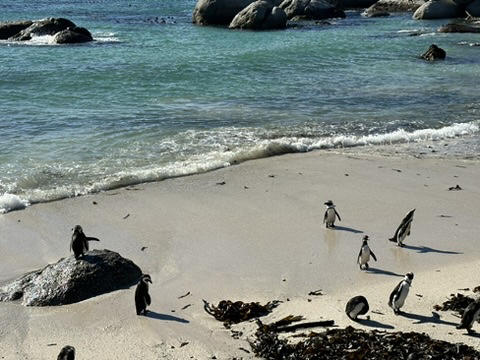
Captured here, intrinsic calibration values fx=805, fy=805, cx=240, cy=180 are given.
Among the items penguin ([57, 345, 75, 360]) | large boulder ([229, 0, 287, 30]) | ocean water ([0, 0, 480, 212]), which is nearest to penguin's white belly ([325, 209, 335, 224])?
ocean water ([0, 0, 480, 212])

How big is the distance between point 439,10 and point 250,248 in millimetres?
32937

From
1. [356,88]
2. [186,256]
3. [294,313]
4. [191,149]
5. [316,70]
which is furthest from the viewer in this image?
[316,70]

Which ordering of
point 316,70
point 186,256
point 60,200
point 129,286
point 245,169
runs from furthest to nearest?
point 316,70 → point 245,169 → point 60,200 → point 186,256 → point 129,286

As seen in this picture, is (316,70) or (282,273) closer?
(282,273)

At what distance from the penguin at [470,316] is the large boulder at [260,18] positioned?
30301mm

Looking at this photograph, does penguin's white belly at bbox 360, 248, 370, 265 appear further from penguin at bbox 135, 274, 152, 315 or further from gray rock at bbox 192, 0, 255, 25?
gray rock at bbox 192, 0, 255, 25

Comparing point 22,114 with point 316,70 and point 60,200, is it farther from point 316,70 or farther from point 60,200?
point 316,70

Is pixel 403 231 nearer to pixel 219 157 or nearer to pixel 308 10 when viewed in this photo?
pixel 219 157

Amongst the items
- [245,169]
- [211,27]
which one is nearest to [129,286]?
[245,169]

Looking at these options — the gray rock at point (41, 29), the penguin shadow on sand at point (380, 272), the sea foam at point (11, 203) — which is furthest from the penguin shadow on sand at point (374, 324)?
the gray rock at point (41, 29)

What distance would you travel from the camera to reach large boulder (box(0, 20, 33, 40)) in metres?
34.3

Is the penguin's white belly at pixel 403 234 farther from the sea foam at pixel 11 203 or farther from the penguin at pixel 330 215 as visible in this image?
the sea foam at pixel 11 203

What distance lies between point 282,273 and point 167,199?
11.9 feet

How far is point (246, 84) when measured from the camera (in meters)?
23.4
